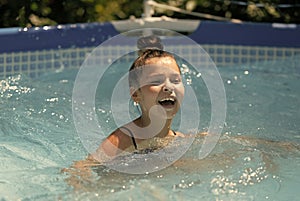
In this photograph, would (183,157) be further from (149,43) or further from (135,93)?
(149,43)

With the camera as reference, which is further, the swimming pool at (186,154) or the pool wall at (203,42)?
the pool wall at (203,42)

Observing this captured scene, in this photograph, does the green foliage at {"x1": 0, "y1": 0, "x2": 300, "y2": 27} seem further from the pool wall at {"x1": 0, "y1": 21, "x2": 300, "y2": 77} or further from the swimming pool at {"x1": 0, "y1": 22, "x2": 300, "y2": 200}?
the swimming pool at {"x1": 0, "y1": 22, "x2": 300, "y2": 200}

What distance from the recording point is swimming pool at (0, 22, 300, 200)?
328cm

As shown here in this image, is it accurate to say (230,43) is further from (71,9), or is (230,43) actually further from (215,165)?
(215,165)

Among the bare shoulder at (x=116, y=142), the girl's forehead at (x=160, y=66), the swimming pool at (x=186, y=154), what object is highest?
the girl's forehead at (x=160, y=66)

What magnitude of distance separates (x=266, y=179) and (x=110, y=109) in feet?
5.39

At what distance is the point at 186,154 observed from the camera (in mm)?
3662

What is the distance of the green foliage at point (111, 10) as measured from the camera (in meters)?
6.29

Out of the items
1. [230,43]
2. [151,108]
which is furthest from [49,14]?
[151,108]

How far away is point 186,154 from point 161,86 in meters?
0.46

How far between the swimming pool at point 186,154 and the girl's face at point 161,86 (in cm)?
33

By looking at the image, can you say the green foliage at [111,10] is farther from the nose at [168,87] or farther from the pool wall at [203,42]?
the nose at [168,87]

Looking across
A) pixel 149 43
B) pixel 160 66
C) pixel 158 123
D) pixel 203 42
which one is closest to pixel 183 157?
pixel 158 123

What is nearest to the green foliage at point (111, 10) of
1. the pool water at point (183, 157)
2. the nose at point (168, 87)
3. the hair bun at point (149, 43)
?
the pool water at point (183, 157)
